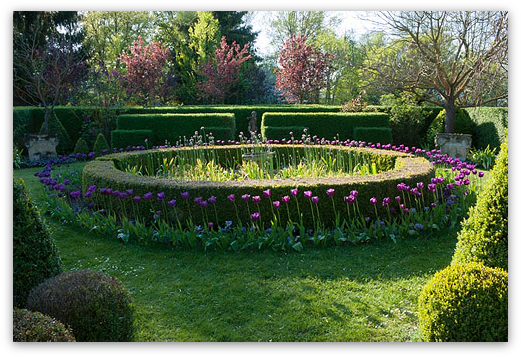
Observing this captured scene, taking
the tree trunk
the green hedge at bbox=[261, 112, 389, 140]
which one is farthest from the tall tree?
the green hedge at bbox=[261, 112, 389, 140]

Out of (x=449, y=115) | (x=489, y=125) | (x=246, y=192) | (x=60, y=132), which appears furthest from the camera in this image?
(x=60, y=132)

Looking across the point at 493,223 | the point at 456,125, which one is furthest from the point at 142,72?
the point at 493,223

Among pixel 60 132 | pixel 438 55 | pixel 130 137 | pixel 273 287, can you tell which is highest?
pixel 438 55

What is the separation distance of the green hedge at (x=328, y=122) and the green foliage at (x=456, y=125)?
194cm

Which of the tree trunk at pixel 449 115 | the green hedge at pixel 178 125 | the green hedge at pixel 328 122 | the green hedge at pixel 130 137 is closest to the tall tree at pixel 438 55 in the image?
the tree trunk at pixel 449 115

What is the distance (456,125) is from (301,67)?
33.5ft

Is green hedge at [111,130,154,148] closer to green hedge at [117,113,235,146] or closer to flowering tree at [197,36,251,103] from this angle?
green hedge at [117,113,235,146]

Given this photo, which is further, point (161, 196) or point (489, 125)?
point (489, 125)

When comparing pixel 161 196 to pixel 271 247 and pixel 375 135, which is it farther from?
pixel 375 135

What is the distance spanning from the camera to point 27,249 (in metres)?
2.99

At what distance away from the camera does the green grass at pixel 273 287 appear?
318cm

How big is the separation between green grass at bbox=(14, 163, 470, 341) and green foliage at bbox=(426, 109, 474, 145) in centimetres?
925

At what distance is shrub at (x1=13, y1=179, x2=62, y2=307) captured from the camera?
2.96 m

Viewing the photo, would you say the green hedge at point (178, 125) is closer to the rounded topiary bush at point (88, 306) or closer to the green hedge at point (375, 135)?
the green hedge at point (375, 135)
